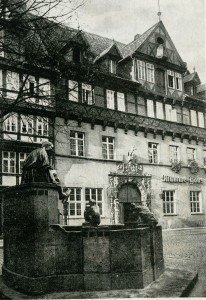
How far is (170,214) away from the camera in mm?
24203

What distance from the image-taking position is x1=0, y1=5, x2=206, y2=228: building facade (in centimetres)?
1967

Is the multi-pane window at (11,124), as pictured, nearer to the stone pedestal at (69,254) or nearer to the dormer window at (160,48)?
the stone pedestal at (69,254)

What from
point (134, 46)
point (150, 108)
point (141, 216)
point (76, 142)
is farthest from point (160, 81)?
point (141, 216)

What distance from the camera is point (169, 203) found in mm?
24688

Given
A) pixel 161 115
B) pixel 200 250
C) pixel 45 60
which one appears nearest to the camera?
pixel 45 60

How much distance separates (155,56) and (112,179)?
10029 mm

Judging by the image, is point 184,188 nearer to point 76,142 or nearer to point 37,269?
point 76,142

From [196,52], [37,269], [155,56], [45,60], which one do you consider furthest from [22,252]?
[155,56]

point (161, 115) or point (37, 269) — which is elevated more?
point (161, 115)

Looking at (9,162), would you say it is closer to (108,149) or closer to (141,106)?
(108,149)

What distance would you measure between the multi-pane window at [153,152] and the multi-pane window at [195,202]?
4.28 metres

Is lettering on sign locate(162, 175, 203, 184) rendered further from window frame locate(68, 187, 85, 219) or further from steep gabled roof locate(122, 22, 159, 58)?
steep gabled roof locate(122, 22, 159, 58)

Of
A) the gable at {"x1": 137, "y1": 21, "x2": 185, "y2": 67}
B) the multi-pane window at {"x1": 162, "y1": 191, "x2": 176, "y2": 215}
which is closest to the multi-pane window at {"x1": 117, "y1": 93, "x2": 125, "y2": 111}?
the gable at {"x1": 137, "y1": 21, "x2": 185, "y2": 67}

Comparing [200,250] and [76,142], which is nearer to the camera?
[200,250]
